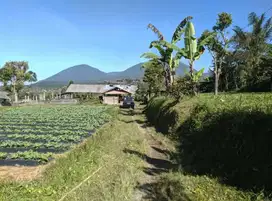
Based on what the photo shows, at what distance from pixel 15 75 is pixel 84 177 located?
189 ft

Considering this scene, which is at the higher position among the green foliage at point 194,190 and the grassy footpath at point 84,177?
the green foliage at point 194,190

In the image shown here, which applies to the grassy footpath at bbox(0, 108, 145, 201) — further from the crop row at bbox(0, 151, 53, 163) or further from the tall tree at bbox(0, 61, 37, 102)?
the tall tree at bbox(0, 61, 37, 102)

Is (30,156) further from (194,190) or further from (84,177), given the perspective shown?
(194,190)

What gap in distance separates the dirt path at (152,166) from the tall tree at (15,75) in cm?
5288

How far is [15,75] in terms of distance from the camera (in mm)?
57688

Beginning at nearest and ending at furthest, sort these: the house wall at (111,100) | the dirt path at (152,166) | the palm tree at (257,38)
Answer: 1. the dirt path at (152,166)
2. the palm tree at (257,38)
3. the house wall at (111,100)

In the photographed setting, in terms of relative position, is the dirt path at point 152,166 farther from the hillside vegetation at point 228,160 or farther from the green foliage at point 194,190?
the hillside vegetation at point 228,160

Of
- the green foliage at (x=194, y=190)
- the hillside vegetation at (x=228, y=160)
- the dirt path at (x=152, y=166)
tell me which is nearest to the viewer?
the green foliage at (x=194, y=190)

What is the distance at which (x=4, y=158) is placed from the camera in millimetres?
8500

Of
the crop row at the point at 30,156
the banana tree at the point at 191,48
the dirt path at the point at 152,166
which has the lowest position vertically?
the dirt path at the point at 152,166

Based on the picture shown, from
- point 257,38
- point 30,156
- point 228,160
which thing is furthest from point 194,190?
point 257,38

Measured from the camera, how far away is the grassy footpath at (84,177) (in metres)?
5.24

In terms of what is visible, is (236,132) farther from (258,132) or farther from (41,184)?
(41,184)

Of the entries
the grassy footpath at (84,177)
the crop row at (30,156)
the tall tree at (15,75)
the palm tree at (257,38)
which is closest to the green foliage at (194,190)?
the grassy footpath at (84,177)
